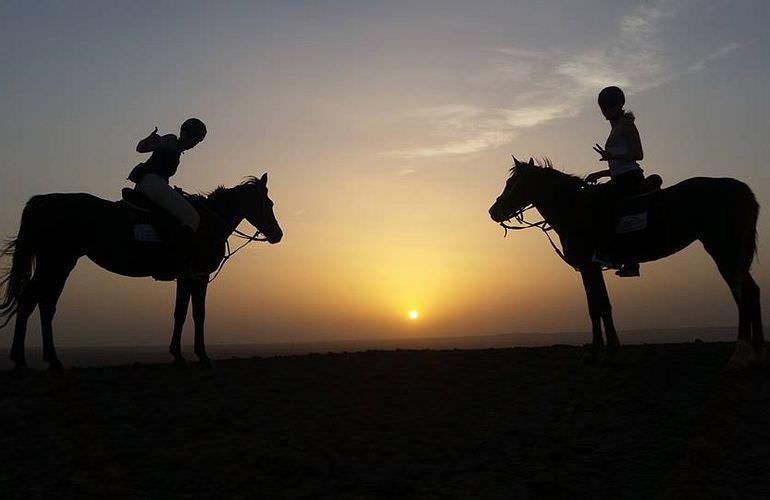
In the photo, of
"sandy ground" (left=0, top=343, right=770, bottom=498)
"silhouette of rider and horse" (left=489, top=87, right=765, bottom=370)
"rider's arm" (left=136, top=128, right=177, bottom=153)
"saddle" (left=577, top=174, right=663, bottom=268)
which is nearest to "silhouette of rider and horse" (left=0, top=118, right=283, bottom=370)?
"rider's arm" (left=136, top=128, right=177, bottom=153)

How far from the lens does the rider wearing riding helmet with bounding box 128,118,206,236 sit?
11211 mm

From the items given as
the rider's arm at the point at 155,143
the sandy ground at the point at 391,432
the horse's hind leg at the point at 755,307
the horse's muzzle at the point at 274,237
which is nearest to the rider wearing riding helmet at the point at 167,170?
the rider's arm at the point at 155,143

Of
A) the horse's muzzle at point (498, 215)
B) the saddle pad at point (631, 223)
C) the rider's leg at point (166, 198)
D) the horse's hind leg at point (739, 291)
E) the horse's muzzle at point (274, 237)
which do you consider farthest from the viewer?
the horse's muzzle at point (274, 237)

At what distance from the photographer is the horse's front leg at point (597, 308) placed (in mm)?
10844

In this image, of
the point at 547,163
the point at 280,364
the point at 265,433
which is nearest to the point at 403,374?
the point at 280,364

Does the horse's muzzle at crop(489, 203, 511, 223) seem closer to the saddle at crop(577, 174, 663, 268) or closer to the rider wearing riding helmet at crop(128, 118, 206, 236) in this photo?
the saddle at crop(577, 174, 663, 268)

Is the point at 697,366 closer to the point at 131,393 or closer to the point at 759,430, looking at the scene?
the point at 759,430

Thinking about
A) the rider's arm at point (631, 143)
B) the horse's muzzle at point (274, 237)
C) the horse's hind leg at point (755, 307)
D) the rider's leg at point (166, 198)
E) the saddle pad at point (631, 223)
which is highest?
the rider's arm at point (631, 143)

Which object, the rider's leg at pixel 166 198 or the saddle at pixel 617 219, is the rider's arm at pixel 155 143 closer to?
the rider's leg at pixel 166 198

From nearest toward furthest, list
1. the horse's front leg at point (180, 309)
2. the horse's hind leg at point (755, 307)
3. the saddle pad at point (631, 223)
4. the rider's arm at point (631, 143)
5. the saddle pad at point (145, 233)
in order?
the horse's hind leg at point (755, 307) → the saddle pad at point (631, 223) → the rider's arm at point (631, 143) → the saddle pad at point (145, 233) → the horse's front leg at point (180, 309)

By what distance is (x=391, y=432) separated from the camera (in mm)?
7410

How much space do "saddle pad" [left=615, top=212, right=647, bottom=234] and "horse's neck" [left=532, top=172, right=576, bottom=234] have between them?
87 centimetres

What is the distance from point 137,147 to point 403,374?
5446mm

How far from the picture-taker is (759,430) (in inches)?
294
